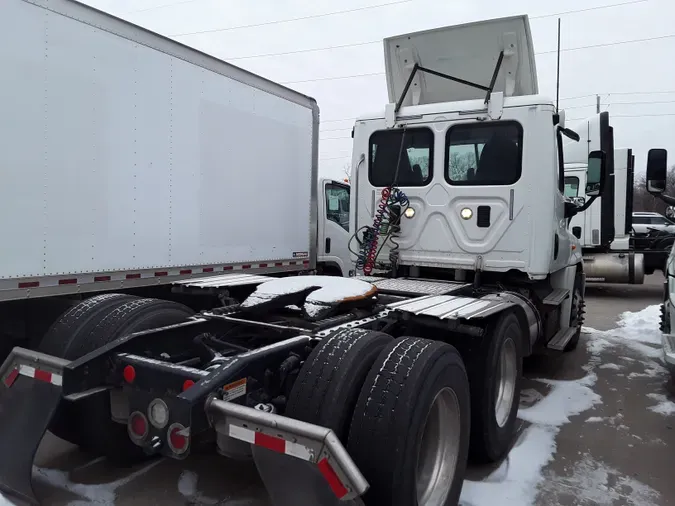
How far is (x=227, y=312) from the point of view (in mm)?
4027

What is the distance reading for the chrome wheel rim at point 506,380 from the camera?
14.2 ft

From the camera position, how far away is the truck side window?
902 cm

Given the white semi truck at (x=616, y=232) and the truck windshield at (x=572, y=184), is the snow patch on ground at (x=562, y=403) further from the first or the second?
the truck windshield at (x=572, y=184)

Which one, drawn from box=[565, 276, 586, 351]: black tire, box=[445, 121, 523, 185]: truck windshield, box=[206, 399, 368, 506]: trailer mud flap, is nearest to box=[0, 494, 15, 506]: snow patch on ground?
box=[206, 399, 368, 506]: trailer mud flap

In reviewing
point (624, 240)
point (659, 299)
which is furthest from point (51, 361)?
point (659, 299)

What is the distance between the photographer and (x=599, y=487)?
12.3 ft

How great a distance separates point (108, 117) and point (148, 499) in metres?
3.49

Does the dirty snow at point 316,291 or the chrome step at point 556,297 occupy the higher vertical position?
→ the dirty snow at point 316,291

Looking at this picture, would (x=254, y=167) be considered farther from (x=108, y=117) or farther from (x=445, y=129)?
(x=445, y=129)

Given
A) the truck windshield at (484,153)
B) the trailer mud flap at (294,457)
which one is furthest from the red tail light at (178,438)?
the truck windshield at (484,153)

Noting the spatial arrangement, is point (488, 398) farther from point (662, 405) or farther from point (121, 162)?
point (121, 162)

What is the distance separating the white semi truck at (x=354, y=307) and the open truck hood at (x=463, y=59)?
0.06ft

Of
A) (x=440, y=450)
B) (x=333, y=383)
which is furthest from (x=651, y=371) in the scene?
(x=333, y=383)

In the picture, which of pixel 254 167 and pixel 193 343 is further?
pixel 254 167
